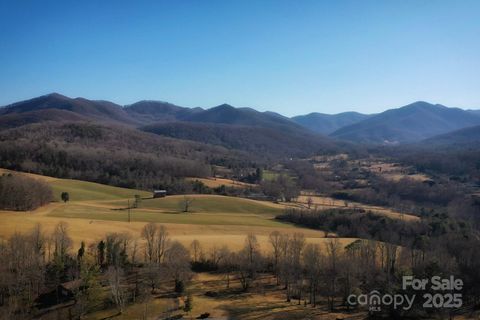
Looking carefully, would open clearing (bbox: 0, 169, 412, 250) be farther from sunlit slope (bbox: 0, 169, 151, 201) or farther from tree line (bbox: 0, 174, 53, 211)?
tree line (bbox: 0, 174, 53, 211)

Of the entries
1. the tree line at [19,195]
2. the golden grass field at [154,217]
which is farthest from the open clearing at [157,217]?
the tree line at [19,195]

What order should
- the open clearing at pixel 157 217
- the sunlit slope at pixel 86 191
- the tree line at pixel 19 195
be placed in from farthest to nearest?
the sunlit slope at pixel 86 191
the tree line at pixel 19 195
the open clearing at pixel 157 217

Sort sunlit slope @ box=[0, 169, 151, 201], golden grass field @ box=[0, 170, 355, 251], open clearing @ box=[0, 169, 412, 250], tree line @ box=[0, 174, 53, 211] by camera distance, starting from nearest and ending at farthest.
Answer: golden grass field @ box=[0, 170, 355, 251] < open clearing @ box=[0, 169, 412, 250] < tree line @ box=[0, 174, 53, 211] < sunlit slope @ box=[0, 169, 151, 201]

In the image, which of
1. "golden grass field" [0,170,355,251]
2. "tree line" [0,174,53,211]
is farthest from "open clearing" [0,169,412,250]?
"tree line" [0,174,53,211]

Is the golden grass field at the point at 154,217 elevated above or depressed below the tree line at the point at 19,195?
below

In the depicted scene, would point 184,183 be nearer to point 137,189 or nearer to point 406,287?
point 137,189

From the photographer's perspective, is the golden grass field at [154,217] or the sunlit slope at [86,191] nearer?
the golden grass field at [154,217]

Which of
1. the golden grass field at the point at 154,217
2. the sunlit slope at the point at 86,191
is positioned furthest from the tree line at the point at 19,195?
the sunlit slope at the point at 86,191

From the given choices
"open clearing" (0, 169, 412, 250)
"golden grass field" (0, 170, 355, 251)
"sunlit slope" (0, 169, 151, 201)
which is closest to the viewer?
"golden grass field" (0, 170, 355, 251)

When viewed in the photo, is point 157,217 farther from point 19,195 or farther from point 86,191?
point 86,191

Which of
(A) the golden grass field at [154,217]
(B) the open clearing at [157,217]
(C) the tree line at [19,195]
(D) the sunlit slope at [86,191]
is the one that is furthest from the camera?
(D) the sunlit slope at [86,191]

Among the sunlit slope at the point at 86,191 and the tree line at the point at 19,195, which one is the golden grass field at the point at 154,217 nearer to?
the sunlit slope at the point at 86,191
